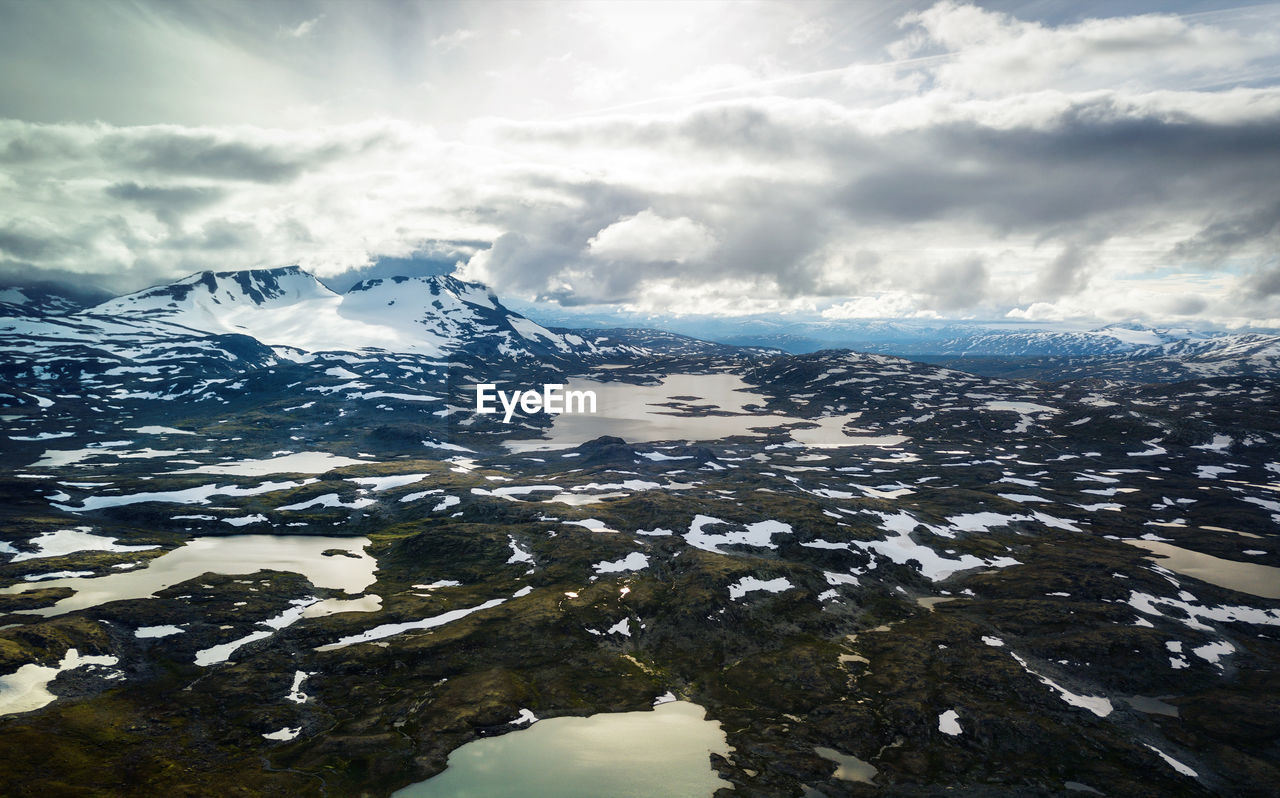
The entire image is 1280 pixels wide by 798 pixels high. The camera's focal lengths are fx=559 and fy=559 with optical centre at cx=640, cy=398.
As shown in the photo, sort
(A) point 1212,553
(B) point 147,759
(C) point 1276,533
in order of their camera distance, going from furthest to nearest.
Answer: (C) point 1276,533
(A) point 1212,553
(B) point 147,759

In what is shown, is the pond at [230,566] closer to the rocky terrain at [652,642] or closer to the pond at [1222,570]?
the rocky terrain at [652,642]

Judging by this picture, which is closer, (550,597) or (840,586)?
(550,597)

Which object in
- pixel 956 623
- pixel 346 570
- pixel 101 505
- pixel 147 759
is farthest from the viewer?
pixel 101 505

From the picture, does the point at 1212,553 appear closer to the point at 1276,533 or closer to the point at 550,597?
the point at 1276,533

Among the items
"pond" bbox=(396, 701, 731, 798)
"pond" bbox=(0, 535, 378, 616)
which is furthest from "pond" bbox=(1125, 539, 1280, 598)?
"pond" bbox=(0, 535, 378, 616)

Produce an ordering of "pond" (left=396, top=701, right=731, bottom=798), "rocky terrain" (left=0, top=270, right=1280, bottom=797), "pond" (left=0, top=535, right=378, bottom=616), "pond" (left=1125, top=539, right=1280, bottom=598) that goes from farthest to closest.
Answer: "pond" (left=1125, top=539, right=1280, bottom=598), "pond" (left=0, top=535, right=378, bottom=616), "rocky terrain" (left=0, top=270, right=1280, bottom=797), "pond" (left=396, top=701, right=731, bottom=798)

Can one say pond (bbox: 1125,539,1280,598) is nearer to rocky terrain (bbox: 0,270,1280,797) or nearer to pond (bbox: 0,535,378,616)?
rocky terrain (bbox: 0,270,1280,797)

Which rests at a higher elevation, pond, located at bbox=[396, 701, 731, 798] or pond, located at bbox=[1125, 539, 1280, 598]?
pond, located at bbox=[396, 701, 731, 798]

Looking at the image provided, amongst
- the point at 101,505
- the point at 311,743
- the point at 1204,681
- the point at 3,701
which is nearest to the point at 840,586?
the point at 1204,681

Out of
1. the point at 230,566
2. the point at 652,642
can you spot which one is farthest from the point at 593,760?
the point at 230,566
